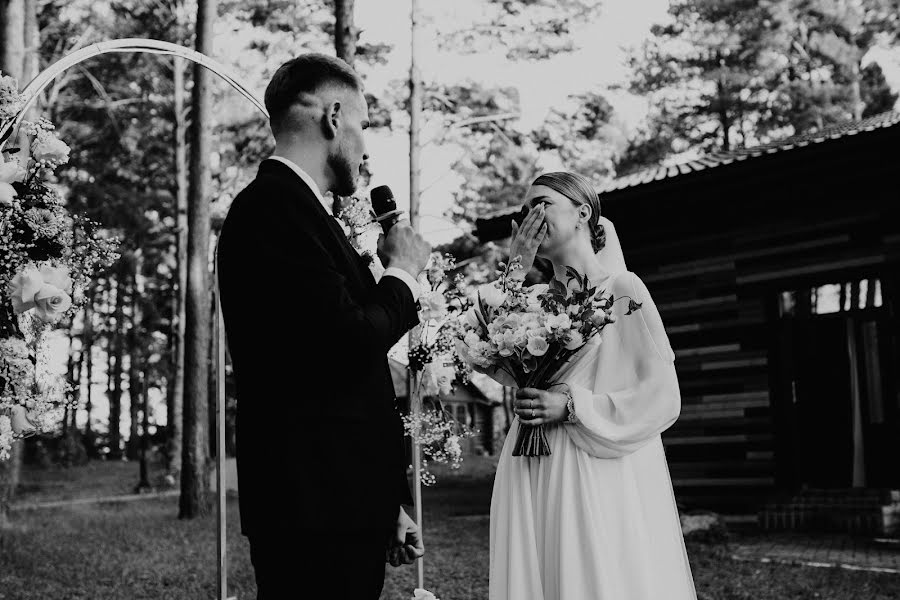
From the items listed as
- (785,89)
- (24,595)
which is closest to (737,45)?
(785,89)

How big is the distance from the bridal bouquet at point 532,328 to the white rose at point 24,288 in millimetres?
1650

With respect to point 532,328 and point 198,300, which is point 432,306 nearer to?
point 532,328

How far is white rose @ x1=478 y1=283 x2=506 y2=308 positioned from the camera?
3289 mm

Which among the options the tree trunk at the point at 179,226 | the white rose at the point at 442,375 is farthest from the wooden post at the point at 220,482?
Result: the tree trunk at the point at 179,226

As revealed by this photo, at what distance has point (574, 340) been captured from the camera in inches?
121

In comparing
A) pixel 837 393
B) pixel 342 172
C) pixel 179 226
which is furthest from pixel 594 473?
pixel 179 226

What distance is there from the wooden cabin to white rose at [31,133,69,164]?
8.20m

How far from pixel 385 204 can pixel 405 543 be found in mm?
1103

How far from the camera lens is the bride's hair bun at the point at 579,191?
3438 millimetres

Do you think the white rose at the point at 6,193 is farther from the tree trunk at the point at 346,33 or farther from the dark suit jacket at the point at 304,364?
the tree trunk at the point at 346,33

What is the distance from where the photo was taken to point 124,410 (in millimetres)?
49156

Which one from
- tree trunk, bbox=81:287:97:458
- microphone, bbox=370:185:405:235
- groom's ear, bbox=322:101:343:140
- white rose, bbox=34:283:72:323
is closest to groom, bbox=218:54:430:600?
groom's ear, bbox=322:101:343:140

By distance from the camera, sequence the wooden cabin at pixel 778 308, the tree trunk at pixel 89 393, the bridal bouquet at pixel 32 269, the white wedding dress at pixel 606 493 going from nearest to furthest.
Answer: the white wedding dress at pixel 606 493, the bridal bouquet at pixel 32 269, the wooden cabin at pixel 778 308, the tree trunk at pixel 89 393

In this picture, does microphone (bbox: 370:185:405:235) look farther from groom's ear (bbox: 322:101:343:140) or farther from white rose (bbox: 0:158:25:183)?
white rose (bbox: 0:158:25:183)
